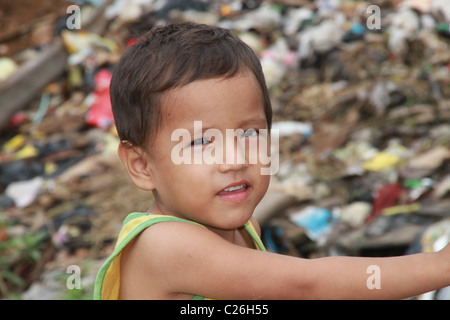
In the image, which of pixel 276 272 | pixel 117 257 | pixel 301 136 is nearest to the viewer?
pixel 276 272

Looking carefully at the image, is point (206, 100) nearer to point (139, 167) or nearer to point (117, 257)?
point (139, 167)

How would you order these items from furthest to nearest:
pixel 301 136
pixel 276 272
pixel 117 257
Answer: pixel 301 136
pixel 117 257
pixel 276 272

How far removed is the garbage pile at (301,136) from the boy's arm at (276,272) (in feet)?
1.78

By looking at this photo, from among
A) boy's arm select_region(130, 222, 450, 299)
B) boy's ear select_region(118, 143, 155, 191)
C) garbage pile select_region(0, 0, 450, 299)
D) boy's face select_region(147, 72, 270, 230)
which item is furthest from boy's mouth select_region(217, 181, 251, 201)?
garbage pile select_region(0, 0, 450, 299)

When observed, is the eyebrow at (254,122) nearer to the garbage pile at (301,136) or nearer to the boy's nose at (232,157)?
the boy's nose at (232,157)

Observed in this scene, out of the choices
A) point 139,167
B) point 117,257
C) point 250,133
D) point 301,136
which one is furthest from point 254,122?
point 301,136

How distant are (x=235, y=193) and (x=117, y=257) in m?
0.40

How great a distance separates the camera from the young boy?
142 cm

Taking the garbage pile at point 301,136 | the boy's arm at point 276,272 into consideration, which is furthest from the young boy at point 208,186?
the garbage pile at point 301,136

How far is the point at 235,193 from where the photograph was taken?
1.48 meters

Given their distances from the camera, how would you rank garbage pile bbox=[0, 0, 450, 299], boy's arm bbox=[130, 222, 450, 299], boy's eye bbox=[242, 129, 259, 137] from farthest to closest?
garbage pile bbox=[0, 0, 450, 299], boy's eye bbox=[242, 129, 259, 137], boy's arm bbox=[130, 222, 450, 299]

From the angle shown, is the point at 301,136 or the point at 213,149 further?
the point at 301,136

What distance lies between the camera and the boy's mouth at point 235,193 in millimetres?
1477

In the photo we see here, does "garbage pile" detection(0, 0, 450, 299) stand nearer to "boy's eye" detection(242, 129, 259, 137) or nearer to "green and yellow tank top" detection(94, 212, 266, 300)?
"boy's eye" detection(242, 129, 259, 137)
